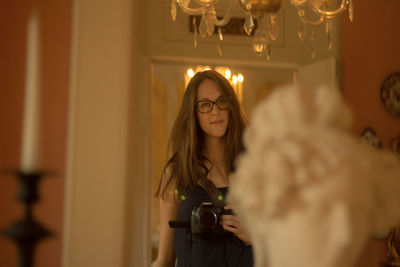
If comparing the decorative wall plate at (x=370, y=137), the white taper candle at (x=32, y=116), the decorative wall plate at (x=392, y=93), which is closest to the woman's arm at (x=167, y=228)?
the white taper candle at (x=32, y=116)

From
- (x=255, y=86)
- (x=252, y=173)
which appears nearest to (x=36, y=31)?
(x=252, y=173)

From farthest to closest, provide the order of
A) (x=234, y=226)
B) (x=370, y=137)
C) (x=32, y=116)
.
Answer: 1. (x=370, y=137)
2. (x=234, y=226)
3. (x=32, y=116)

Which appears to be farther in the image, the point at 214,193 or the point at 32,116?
the point at 214,193

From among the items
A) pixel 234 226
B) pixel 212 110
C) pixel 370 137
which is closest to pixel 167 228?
pixel 234 226

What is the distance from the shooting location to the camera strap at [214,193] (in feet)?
3.83

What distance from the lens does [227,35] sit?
2.89 metres

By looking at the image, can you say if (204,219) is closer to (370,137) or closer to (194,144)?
(194,144)

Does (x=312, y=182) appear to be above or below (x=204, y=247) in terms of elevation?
above

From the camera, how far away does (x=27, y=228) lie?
1.02 feet

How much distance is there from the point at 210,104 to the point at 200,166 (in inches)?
7.4

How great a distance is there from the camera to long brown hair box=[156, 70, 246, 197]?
1.24 m

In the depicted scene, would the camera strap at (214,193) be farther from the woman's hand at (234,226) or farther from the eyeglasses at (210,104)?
the eyeglasses at (210,104)

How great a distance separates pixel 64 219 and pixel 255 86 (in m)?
3.21

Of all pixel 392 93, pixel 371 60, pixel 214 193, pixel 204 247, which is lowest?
pixel 204 247
